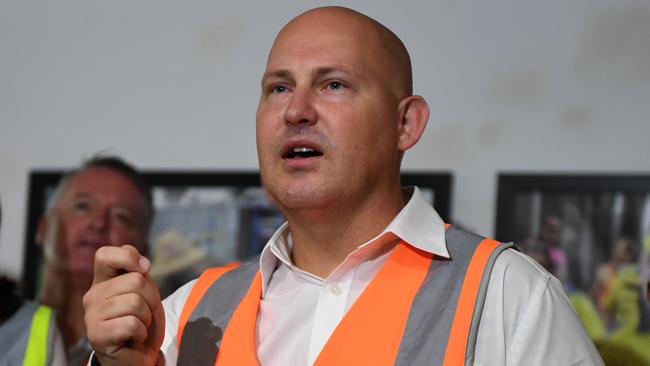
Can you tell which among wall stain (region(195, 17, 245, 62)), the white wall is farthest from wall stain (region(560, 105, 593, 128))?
wall stain (region(195, 17, 245, 62))

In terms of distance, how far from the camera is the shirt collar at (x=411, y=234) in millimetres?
1466

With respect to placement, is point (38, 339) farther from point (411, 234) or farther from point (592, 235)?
point (592, 235)

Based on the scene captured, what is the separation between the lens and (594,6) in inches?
92.3

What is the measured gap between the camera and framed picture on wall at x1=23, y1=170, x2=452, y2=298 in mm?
2680

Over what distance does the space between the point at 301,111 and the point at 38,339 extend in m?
0.98

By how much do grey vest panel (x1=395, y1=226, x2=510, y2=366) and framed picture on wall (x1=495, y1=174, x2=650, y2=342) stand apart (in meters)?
0.92

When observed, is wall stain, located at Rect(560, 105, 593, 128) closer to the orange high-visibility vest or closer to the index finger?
the orange high-visibility vest

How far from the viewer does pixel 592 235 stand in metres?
2.30

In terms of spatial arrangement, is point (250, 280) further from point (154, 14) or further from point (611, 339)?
point (154, 14)

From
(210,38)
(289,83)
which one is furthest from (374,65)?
(210,38)

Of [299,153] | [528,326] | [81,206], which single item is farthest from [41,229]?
[528,326]

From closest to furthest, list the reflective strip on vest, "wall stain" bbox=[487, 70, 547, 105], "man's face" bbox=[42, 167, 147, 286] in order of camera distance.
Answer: the reflective strip on vest < "wall stain" bbox=[487, 70, 547, 105] < "man's face" bbox=[42, 167, 147, 286]

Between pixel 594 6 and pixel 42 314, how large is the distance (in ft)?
4.81

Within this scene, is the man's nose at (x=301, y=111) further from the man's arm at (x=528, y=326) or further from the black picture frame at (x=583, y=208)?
the black picture frame at (x=583, y=208)
